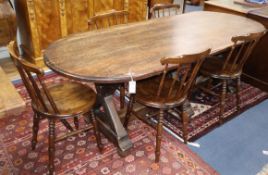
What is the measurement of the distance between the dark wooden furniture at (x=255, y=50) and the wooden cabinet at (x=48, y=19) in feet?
4.90

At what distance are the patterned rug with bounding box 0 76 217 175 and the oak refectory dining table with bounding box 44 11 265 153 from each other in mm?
132

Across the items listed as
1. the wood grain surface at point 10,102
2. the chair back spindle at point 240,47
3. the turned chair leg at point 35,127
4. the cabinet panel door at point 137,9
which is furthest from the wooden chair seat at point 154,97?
the cabinet panel door at point 137,9

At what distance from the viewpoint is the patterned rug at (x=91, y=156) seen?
6.31ft

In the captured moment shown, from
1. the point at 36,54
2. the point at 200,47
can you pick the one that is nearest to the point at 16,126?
the point at 36,54

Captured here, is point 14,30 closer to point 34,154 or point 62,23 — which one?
point 62,23

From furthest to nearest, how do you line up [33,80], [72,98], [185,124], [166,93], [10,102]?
[185,124] < [166,93] < [72,98] < [33,80] < [10,102]

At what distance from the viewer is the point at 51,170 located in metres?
1.82

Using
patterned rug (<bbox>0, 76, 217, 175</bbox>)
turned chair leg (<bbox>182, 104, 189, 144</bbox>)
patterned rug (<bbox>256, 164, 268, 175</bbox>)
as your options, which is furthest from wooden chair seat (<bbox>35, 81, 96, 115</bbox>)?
patterned rug (<bbox>256, 164, 268, 175</bbox>)

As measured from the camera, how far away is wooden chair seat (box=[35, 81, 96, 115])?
5.78 ft

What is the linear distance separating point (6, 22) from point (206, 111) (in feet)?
7.86

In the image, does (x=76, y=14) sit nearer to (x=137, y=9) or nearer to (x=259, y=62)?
(x=137, y=9)

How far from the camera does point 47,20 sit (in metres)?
3.21

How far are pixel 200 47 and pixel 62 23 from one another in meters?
2.01

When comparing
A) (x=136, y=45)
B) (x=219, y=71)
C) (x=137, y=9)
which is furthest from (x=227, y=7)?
(x=136, y=45)
